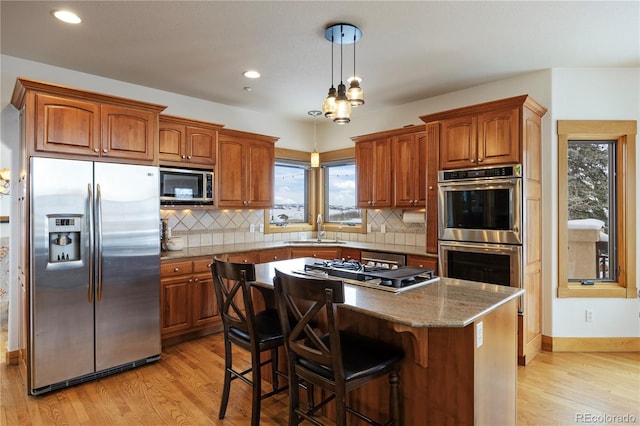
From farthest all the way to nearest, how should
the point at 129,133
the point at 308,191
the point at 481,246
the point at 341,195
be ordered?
the point at 308,191
the point at 341,195
the point at 481,246
the point at 129,133

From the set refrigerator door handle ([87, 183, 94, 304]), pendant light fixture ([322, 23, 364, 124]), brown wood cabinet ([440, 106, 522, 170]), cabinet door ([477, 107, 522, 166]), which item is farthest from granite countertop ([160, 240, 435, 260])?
pendant light fixture ([322, 23, 364, 124])

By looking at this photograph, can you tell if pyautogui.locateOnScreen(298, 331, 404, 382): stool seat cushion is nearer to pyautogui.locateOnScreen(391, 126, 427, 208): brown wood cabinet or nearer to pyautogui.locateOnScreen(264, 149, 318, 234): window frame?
pyautogui.locateOnScreen(391, 126, 427, 208): brown wood cabinet

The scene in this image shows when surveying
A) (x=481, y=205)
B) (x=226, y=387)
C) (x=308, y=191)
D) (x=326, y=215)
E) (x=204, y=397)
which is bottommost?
(x=204, y=397)

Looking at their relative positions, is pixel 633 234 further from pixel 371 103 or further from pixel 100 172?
pixel 100 172

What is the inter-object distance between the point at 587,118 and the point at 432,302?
3008 mm

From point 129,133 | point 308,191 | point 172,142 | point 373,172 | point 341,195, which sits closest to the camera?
point 129,133

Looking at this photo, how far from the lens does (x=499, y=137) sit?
3.40 meters

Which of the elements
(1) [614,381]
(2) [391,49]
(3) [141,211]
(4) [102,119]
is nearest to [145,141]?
(4) [102,119]

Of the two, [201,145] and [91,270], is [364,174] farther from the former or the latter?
[91,270]

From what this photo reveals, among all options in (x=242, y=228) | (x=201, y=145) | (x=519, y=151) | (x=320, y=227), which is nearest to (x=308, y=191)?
(x=320, y=227)

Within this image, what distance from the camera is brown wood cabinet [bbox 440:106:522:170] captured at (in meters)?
3.32

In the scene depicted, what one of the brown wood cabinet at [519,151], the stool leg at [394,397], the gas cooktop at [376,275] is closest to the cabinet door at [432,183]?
the brown wood cabinet at [519,151]

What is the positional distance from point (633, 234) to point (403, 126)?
2.67 m

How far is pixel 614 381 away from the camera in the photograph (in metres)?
2.98
